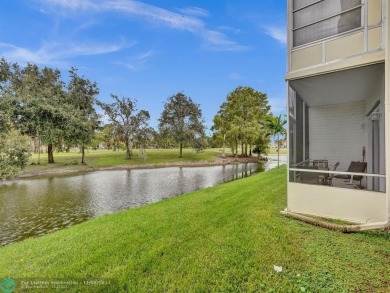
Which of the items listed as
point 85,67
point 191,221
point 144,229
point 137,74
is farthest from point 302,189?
point 137,74

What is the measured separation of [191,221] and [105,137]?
27.9 metres

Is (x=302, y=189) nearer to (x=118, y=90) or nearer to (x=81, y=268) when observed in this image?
(x=81, y=268)

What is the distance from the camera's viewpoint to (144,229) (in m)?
5.59

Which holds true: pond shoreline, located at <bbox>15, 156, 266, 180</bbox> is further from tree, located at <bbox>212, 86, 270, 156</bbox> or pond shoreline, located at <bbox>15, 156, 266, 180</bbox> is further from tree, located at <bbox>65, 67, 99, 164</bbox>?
tree, located at <bbox>212, 86, 270, 156</bbox>

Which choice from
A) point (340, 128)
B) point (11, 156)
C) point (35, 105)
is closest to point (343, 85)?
point (340, 128)

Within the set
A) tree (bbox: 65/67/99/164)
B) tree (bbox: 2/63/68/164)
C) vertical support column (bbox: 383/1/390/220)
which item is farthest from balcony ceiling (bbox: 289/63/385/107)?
tree (bbox: 65/67/99/164)

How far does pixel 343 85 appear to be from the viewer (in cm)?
602

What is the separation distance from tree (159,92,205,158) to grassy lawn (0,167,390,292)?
27.9 m

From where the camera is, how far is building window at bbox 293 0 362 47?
4949 millimetres

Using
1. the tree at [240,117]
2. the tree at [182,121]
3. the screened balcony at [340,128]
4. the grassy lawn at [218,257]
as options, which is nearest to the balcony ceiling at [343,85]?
the screened balcony at [340,128]

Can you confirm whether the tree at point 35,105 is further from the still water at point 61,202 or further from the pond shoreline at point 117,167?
the still water at point 61,202

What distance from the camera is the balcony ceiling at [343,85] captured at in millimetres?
4988

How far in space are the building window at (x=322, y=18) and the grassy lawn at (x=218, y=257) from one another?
14.5 ft

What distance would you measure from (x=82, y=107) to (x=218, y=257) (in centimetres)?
3033
